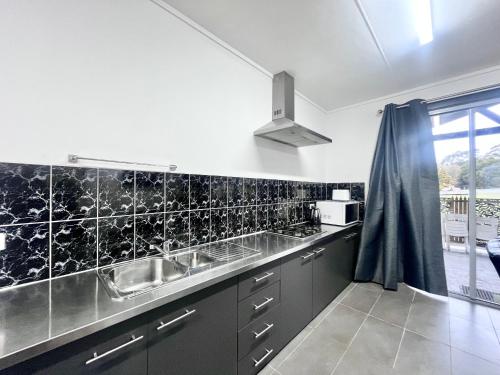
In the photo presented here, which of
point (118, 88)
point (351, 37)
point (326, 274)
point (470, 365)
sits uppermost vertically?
point (351, 37)

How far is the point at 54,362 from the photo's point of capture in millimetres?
701

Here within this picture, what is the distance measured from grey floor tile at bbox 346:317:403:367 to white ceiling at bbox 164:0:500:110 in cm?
260

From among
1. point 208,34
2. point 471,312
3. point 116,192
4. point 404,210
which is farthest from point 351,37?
point 471,312

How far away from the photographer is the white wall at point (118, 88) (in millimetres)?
1054

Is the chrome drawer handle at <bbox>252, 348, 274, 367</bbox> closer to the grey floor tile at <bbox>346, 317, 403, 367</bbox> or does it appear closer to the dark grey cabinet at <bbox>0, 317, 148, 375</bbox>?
the grey floor tile at <bbox>346, 317, 403, 367</bbox>

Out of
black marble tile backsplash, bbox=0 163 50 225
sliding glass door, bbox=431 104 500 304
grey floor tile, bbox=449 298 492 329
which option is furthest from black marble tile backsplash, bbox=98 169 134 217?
sliding glass door, bbox=431 104 500 304

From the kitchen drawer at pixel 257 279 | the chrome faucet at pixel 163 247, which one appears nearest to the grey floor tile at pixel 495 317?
the kitchen drawer at pixel 257 279

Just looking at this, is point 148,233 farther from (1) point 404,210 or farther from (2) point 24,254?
(1) point 404,210

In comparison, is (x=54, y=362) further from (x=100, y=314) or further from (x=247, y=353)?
(x=247, y=353)

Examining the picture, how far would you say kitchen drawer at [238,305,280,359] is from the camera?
1.35 metres

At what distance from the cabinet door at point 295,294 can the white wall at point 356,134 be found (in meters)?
1.95

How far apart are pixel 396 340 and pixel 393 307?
0.58 meters

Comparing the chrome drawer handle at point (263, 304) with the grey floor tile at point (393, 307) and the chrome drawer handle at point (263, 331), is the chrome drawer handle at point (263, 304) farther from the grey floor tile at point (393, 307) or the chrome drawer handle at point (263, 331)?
the grey floor tile at point (393, 307)

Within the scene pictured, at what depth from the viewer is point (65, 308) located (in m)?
0.86
